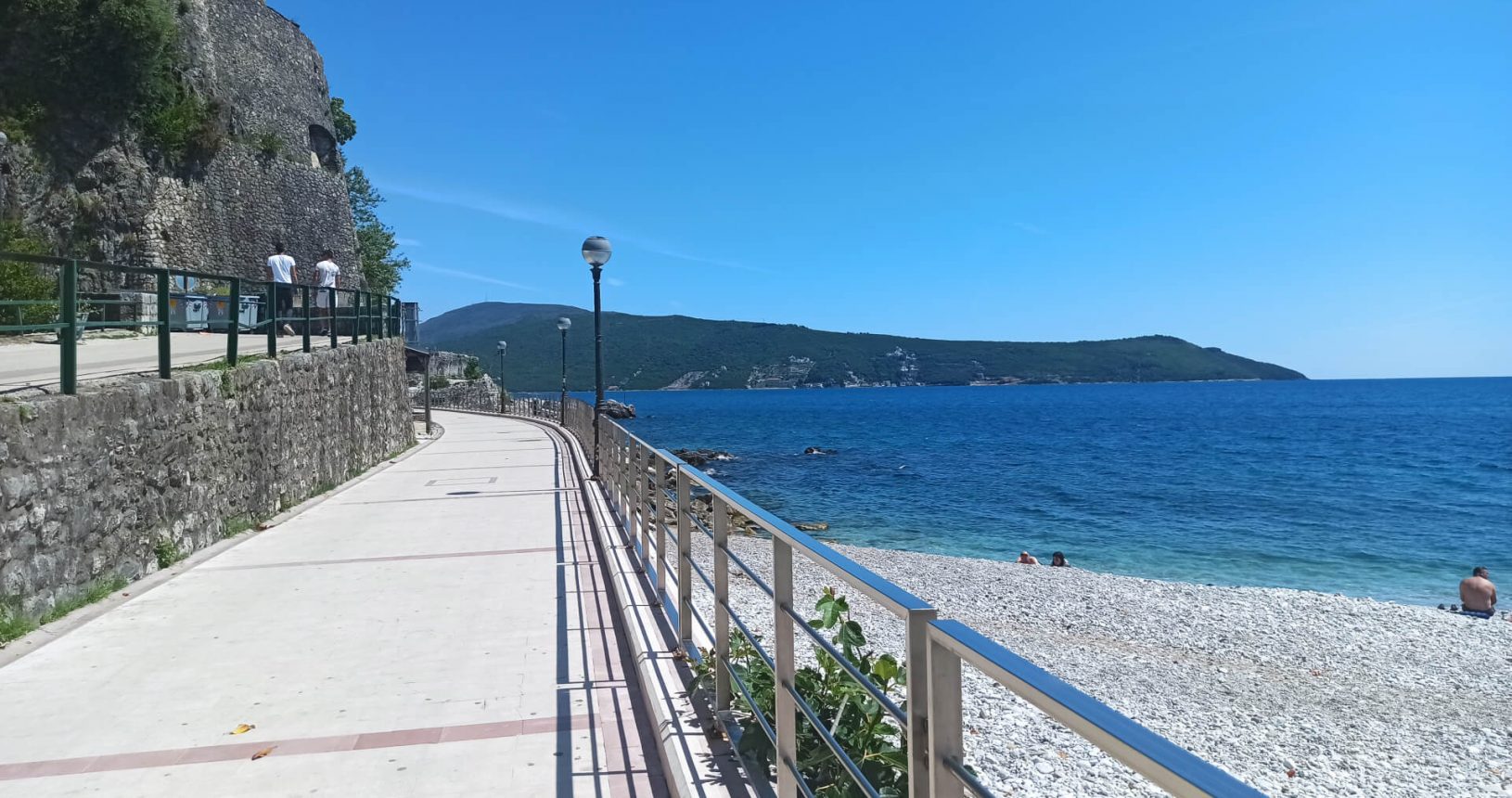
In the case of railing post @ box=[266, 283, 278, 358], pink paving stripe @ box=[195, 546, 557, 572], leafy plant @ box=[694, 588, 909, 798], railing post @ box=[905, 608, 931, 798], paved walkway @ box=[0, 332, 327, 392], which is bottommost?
pink paving stripe @ box=[195, 546, 557, 572]

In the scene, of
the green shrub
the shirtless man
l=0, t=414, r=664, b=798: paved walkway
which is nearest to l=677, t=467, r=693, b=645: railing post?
l=0, t=414, r=664, b=798: paved walkway

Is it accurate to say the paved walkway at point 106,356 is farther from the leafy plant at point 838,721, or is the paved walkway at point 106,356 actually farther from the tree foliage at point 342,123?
the tree foliage at point 342,123

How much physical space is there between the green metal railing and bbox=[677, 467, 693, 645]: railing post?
4.19 m

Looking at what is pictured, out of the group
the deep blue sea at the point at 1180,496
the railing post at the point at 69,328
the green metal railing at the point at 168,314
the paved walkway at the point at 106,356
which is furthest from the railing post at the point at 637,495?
the deep blue sea at the point at 1180,496

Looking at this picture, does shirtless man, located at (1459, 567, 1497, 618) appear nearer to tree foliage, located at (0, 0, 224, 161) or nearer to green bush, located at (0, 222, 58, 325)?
green bush, located at (0, 222, 58, 325)

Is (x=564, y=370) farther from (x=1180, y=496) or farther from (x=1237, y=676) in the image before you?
(x=1180, y=496)

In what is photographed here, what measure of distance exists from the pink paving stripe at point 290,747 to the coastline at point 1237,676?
3.94 metres

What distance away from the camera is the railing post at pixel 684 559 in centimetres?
495

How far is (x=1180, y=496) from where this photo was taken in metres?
36.2

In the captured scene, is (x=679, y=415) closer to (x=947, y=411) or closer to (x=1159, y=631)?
(x=947, y=411)

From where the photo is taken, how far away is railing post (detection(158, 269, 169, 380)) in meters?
8.05

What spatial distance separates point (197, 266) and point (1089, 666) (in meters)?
29.0

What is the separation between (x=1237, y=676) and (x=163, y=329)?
503 inches

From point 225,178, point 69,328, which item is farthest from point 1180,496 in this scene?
point 69,328
